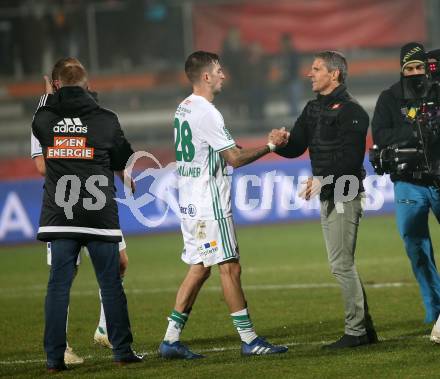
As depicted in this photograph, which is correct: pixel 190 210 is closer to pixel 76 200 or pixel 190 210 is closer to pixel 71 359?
pixel 76 200

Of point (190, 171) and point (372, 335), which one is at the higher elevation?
point (190, 171)

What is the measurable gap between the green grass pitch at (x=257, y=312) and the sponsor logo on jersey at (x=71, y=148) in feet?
5.28

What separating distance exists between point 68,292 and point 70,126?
4.05ft

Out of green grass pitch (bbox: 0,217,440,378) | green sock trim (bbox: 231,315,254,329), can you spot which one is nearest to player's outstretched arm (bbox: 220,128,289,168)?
green sock trim (bbox: 231,315,254,329)

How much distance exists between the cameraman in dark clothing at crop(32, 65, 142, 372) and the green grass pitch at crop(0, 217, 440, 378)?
432 mm

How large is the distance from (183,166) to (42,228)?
4.10 ft

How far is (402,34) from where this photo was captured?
23766 millimetres

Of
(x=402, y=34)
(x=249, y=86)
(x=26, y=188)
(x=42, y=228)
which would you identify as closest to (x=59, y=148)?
(x=42, y=228)

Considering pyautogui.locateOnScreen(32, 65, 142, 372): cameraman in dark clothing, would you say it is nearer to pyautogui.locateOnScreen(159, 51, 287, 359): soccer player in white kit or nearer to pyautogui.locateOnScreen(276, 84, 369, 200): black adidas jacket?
pyautogui.locateOnScreen(159, 51, 287, 359): soccer player in white kit

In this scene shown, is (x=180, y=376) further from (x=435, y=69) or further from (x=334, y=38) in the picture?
(x=334, y=38)

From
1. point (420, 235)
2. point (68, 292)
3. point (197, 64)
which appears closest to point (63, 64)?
point (197, 64)

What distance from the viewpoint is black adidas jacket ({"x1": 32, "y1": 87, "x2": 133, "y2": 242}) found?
7.54m

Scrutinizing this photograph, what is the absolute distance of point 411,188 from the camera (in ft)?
29.6

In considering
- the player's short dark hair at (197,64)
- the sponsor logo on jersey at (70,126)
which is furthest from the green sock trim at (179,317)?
the player's short dark hair at (197,64)
